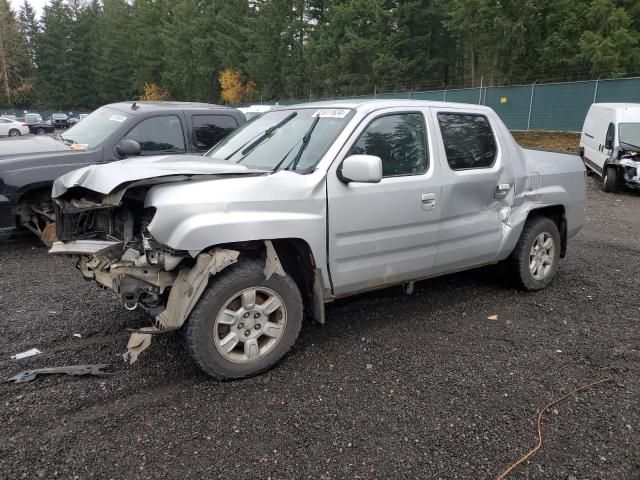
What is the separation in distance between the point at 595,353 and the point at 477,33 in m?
35.5

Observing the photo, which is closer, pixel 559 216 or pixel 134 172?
pixel 134 172

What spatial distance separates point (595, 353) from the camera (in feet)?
12.5

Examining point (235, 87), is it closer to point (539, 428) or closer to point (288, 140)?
point (288, 140)

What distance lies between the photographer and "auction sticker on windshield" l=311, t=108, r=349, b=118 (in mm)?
3814

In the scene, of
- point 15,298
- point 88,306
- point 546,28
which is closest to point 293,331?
point 88,306

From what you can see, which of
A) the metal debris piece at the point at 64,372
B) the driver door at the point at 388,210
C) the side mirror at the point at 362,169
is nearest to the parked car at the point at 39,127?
the metal debris piece at the point at 64,372

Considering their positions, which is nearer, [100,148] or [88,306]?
[88,306]

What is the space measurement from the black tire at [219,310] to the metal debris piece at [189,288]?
0.07m

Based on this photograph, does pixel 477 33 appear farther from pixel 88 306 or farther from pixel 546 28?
pixel 88 306

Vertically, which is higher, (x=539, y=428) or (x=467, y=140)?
(x=467, y=140)

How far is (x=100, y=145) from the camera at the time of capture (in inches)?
257

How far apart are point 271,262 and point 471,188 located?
78.9 inches

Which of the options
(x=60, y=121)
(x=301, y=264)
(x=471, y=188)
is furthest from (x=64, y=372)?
(x=60, y=121)

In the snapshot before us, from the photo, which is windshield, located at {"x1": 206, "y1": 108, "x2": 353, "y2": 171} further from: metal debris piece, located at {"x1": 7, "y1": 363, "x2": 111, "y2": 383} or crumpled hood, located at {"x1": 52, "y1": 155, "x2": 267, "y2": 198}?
metal debris piece, located at {"x1": 7, "y1": 363, "x2": 111, "y2": 383}
